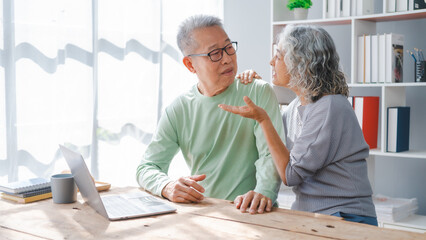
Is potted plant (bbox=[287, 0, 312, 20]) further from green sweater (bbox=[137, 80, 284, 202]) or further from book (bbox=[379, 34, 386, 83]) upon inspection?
green sweater (bbox=[137, 80, 284, 202])

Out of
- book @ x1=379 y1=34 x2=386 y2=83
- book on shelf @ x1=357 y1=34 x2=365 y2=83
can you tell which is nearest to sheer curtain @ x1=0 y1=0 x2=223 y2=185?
book on shelf @ x1=357 y1=34 x2=365 y2=83

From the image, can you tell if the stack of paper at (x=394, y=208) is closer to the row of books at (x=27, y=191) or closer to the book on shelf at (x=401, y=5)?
the book on shelf at (x=401, y=5)

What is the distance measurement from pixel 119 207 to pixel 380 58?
6.84ft

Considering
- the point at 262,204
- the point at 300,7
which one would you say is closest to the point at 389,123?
the point at 300,7

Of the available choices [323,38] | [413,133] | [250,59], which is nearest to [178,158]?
[250,59]

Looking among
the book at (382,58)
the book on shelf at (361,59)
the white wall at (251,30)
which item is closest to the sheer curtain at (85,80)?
the white wall at (251,30)

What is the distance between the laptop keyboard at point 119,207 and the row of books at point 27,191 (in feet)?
0.80

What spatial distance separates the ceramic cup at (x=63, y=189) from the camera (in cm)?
175

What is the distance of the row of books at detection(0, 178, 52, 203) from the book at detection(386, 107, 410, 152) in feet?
6.88

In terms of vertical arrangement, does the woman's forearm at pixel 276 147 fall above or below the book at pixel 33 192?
above

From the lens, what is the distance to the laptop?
156cm

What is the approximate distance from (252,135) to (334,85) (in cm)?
38

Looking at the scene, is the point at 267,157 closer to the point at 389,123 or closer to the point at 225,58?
the point at 225,58

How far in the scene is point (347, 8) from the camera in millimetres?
3229
